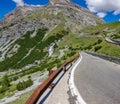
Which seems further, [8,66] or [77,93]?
[8,66]

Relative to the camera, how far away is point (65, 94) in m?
11.6

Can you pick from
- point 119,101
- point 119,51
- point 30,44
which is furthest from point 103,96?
point 30,44

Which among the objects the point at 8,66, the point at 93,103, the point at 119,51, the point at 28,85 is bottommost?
the point at 8,66

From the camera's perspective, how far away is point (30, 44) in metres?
182

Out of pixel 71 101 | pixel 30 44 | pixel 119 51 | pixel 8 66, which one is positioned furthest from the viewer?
pixel 30 44

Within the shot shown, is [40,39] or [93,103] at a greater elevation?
[93,103]

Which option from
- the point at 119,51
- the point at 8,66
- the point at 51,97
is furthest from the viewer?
the point at 8,66

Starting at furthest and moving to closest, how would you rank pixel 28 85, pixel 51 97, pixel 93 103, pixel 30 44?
1. pixel 30 44
2. pixel 28 85
3. pixel 51 97
4. pixel 93 103

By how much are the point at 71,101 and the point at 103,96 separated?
1.38m

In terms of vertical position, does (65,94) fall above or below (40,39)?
above

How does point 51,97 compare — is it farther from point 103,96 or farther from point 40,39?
point 40,39

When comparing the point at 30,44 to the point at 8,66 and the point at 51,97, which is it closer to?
the point at 8,66

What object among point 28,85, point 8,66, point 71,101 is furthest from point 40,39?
point 71,101

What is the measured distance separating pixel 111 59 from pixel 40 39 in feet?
526
